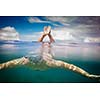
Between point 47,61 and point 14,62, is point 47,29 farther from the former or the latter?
point 14,62

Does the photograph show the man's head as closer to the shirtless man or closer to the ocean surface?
the shirtless man

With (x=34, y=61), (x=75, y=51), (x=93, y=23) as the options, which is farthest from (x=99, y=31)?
(x=34, y=61)

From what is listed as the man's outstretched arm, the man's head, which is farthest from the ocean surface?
the man's head

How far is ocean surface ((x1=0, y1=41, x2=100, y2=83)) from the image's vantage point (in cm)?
339

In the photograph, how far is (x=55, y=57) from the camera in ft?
11.2

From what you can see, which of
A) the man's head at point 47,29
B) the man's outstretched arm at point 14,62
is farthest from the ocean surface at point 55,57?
the man's head at point 47,29

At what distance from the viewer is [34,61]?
3.43 meters

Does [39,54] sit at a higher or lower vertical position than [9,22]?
lower

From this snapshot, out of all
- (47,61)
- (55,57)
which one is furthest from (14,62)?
(55,57)

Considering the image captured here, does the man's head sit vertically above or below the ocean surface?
above

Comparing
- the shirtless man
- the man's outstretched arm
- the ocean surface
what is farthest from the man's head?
the man's outstretched arm

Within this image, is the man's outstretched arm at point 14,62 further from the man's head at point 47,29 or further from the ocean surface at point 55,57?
the man's head at point 47,29
